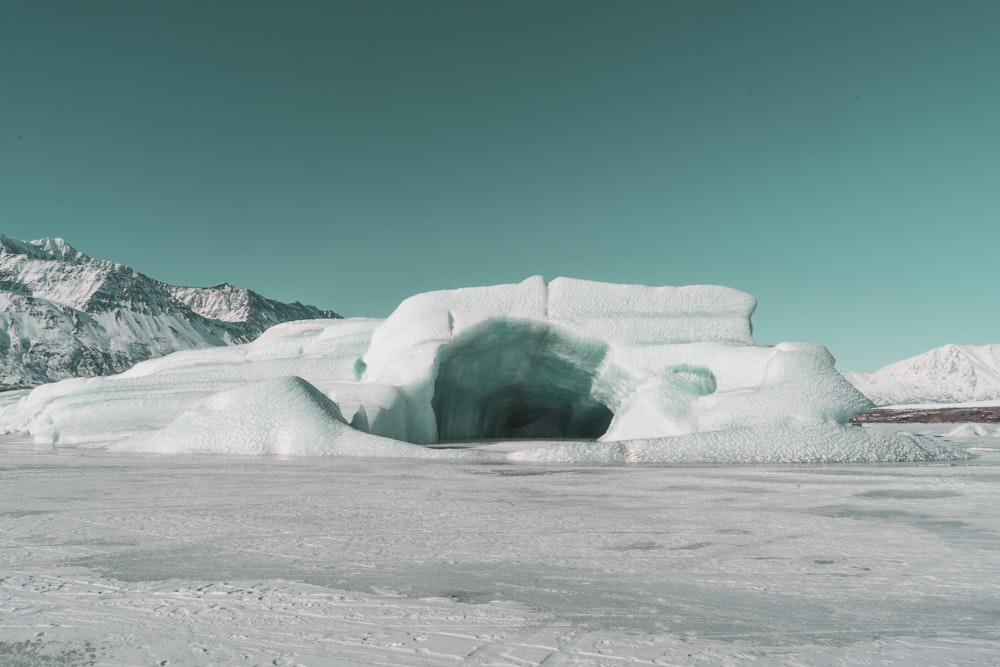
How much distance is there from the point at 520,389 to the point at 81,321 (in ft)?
468

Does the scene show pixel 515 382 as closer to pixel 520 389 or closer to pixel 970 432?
pixel 520 389

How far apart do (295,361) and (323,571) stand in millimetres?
14278

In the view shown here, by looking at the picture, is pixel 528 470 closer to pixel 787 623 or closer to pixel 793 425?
pixel 793 425

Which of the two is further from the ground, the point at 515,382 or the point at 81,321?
the point at 81,321

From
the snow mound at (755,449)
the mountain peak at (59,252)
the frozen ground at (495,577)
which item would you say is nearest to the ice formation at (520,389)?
the snow mound at (755,449)

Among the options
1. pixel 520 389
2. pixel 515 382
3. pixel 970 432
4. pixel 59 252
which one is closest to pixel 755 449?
pixel 515 382

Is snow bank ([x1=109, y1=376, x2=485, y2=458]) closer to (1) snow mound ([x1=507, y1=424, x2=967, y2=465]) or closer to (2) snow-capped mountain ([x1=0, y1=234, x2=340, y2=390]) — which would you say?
(1) snow mound ([x1=507, y1=424, x2=967, y2=465])

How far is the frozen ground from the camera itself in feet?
7.15

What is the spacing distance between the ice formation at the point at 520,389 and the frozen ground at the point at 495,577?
4510mm

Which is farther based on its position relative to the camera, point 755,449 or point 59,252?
point 59,252

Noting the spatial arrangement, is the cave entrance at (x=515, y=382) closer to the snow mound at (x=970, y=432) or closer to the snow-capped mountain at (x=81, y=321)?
the snow mound at (x=970, y=432)

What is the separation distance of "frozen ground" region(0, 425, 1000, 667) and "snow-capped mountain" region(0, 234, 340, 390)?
380ft

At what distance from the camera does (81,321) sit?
5266 inches

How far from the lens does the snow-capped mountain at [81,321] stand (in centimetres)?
11525
